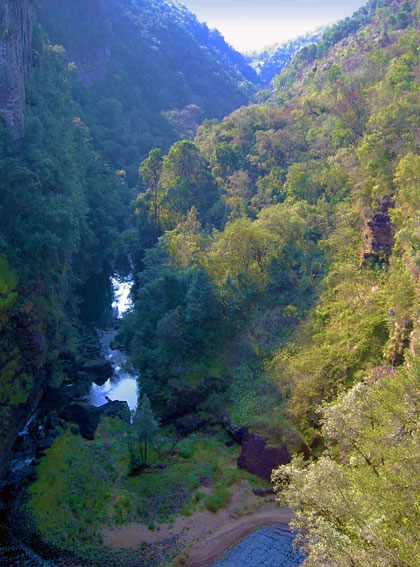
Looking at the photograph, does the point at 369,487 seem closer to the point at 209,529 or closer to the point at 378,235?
the point at 209,529

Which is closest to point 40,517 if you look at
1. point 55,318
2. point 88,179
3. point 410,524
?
point 55,318

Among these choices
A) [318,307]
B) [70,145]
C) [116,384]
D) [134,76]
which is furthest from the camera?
[134,76]

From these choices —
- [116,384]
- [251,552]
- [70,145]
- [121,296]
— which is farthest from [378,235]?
[70,145]

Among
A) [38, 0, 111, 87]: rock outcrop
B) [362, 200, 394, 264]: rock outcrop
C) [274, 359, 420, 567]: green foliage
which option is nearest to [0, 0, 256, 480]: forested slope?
[38, 0, 111, 87]: rock outcrop

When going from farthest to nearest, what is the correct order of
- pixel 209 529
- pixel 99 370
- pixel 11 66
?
pixel 11 66
pixel 99 370
pixel 209 529

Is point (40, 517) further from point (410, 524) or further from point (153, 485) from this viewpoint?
point (410, 524)

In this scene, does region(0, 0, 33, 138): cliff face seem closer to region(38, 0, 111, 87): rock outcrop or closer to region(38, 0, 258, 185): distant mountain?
region(38, 0, 258, 185): distant mountain
